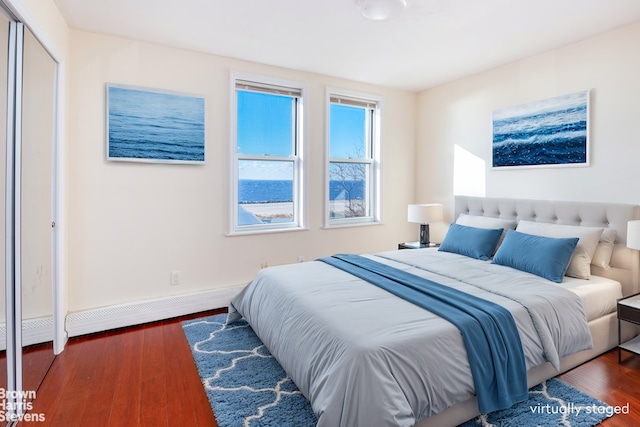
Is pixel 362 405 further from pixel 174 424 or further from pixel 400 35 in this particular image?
pixel 400 35

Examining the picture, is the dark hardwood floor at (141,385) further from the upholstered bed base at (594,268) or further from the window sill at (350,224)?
the window sill at (350,224)

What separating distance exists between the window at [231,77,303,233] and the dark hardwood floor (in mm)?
1515

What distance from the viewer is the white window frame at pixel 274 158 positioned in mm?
3652

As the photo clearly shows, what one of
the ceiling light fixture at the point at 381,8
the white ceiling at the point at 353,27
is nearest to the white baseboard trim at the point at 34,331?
the white ceiling at the point at 353,27

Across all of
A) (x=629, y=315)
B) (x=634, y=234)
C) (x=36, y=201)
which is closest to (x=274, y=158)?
(x=36, y=201)

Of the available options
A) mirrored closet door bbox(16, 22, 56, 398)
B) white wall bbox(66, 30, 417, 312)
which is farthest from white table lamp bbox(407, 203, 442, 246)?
mirrored closet door bbox(16, 22, 56, 398)

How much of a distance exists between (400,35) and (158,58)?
2.21 meters

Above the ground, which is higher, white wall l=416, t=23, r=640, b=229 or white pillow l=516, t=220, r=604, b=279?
white wall l=416, t=23, r=640, b=229

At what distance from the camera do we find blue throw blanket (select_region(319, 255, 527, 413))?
175cm

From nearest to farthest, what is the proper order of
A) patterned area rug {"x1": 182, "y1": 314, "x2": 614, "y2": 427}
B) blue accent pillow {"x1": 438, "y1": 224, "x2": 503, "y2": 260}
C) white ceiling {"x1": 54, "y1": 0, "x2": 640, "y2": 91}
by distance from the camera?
patterned area rug {"x1": 182, "y1": 314, "x2": 614, "y2": 427} → white ceiling {"x1": 54, "y1": 0, "x2": 640, "y2": 91} → blue accent pillow {"x1": 438, "y1": 224, "x2": 503, "y2": 260}

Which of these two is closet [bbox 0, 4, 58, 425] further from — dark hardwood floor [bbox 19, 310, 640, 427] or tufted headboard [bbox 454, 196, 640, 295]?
tufted headboard [bbox 454, 196, 640, 295]

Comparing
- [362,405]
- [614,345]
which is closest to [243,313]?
[362,405]

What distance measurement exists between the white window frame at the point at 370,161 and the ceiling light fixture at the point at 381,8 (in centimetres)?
170

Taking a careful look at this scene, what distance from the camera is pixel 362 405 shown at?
4.87 ft
